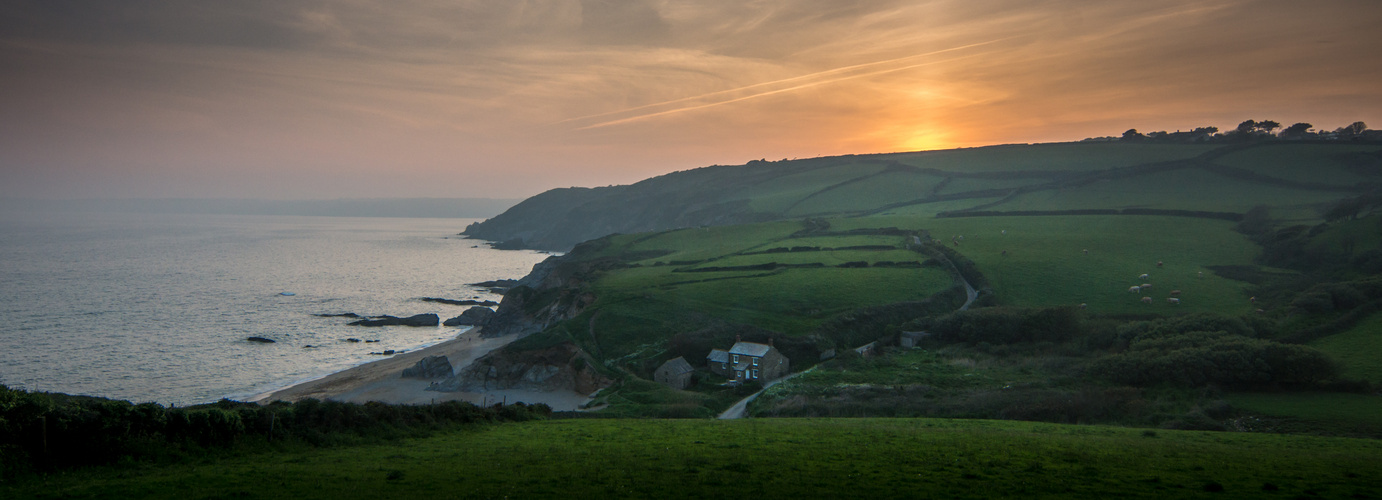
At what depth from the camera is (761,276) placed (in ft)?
236

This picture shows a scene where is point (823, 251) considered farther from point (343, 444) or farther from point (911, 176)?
point (911, 176)

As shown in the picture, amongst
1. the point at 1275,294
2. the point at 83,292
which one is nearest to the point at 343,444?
the point at 1275,294

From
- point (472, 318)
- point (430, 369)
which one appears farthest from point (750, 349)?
point (472, 318)

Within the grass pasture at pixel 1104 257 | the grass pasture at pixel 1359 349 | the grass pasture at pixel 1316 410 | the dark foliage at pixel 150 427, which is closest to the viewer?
the dark foliage at pixel 150 427

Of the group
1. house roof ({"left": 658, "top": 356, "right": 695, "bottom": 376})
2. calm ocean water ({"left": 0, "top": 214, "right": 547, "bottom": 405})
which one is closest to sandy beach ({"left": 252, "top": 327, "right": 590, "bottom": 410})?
calm ocean water ({"left": 0, "top": 214, "right": 547, "bottom": 405})

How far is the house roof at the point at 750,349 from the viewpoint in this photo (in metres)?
48.8

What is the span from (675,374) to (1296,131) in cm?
16854

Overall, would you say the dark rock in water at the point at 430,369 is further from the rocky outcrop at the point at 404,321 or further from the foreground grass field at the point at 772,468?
the foreground grass field at the point at 772,468

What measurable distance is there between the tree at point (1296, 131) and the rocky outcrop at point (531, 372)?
16889 cm

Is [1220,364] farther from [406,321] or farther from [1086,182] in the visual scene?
[1086,182]

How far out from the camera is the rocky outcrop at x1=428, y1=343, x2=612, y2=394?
51.5 metres

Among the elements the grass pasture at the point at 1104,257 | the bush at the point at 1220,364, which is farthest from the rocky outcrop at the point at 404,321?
the bush at the point at 1220,364

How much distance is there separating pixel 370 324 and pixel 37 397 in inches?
2792

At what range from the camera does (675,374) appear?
4872 centimetres
